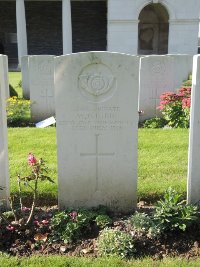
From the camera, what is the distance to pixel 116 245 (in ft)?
11.8

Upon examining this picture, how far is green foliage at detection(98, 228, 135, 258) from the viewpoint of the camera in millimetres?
3574

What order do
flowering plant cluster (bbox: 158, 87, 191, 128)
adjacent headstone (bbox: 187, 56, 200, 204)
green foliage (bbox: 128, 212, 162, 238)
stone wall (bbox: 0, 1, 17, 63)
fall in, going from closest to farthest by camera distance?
green foliage (bbox: 128, 212, 162, 238)
adjacent headstone (bbox: 187, 56, 200, 204)
flowering plant cluster (bbox: 158, 87, 191, 128)
stone wall (bbox: 0, 1, 17, 63)

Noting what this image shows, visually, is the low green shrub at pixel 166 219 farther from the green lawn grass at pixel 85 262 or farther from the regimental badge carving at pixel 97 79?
the regimental badge carving at pixel 97 79

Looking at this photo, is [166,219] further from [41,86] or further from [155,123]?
[41,86]

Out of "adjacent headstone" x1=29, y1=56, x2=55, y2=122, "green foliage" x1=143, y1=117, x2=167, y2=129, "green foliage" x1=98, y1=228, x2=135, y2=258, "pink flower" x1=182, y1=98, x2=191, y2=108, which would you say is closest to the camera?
"green foliage" x1=98, y1=228, x2=135, y2=258

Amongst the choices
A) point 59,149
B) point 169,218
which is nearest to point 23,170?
point 59,149

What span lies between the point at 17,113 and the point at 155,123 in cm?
363

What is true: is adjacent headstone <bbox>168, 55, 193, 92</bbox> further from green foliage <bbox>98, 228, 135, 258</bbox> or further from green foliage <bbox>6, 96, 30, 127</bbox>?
green foliage <bbox>98, 228, 135, 258</bbox>

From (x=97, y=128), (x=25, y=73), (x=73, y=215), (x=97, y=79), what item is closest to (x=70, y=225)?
(x=73, y=215)

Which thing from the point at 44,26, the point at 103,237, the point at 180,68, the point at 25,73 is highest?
the point at 44,26

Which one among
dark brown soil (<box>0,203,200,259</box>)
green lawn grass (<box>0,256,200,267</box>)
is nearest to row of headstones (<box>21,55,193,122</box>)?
dark brown soil (<box>0,203,200,259</box>)

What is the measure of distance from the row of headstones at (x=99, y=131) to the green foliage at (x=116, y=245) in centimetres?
72

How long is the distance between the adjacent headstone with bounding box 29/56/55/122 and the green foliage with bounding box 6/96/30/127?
0.30m

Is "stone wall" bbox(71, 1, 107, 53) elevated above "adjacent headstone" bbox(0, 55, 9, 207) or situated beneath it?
elevated above
